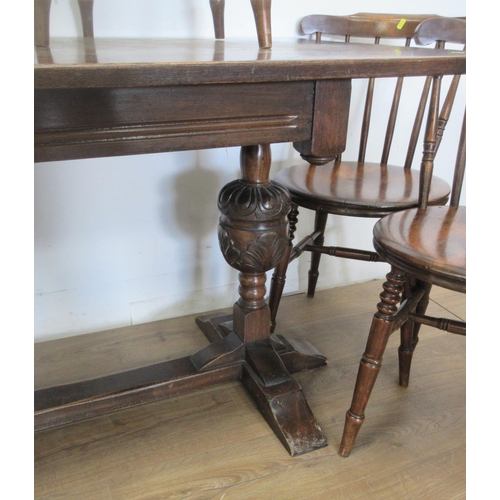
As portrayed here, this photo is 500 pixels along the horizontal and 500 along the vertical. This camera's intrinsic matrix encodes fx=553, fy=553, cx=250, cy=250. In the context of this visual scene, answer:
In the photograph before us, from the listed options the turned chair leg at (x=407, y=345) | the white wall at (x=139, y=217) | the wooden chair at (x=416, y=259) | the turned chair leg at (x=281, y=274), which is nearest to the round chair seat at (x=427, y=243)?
the wooden chair at (x=416, y=259)

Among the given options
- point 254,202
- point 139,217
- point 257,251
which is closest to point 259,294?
point 257,251

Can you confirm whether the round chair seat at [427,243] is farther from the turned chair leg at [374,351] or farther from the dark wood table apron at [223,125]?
the dark wood table apron at [223,125]

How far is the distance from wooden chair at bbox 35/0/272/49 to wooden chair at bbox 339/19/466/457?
0.42m

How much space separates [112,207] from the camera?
1545 millimetres

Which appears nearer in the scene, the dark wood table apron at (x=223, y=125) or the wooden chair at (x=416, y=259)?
the dark wood table apron at (x=223, y=125)

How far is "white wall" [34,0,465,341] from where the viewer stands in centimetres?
146

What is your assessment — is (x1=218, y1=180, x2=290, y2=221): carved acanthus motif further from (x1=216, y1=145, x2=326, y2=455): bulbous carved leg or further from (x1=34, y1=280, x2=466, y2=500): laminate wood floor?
(x1=34, y1=280, x2=466, y2=500): laminate wood floor

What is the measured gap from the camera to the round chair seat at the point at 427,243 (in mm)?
913

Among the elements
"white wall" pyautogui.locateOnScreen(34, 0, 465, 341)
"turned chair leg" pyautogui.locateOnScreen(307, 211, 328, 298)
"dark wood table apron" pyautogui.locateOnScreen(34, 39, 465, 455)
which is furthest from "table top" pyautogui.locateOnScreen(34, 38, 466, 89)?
"turned chair leg" pyautogui.locateOnScreen(307, 211, 328, 298)

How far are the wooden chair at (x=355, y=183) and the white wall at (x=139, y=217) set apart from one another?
17cm

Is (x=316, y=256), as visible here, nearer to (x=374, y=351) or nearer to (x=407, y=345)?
(x=407, y=345)

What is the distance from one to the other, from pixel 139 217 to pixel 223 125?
79 cm
